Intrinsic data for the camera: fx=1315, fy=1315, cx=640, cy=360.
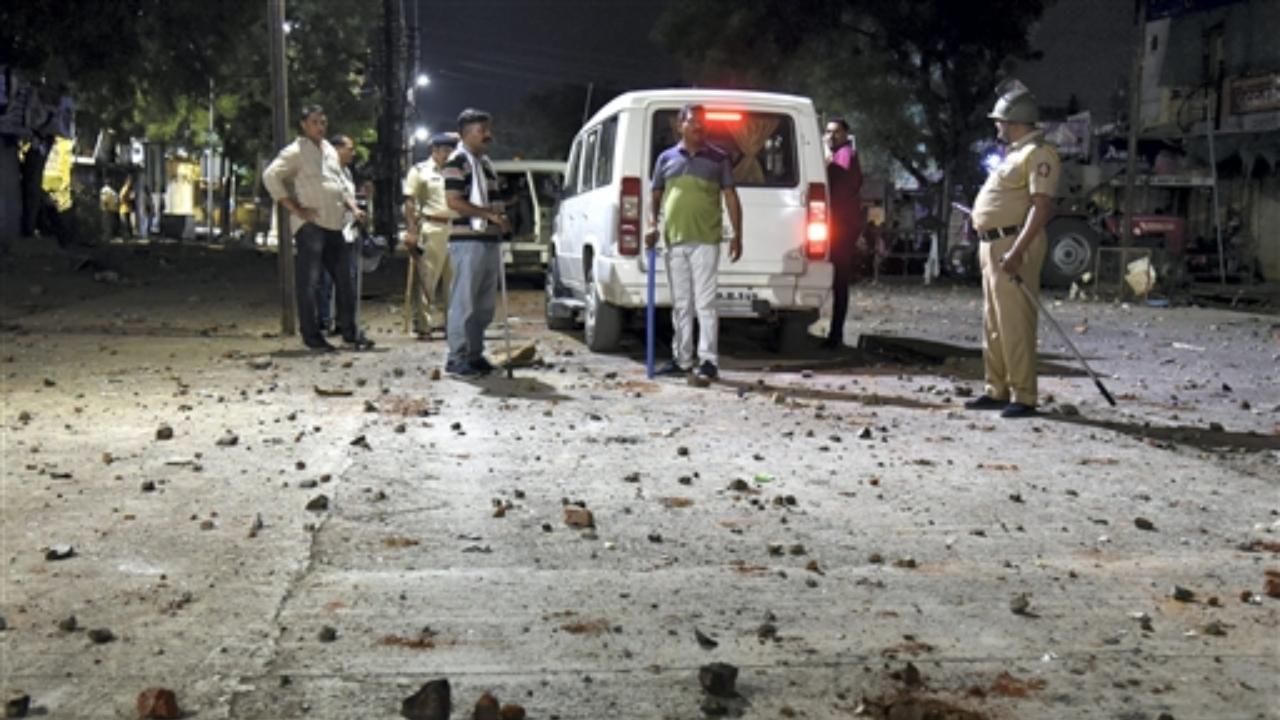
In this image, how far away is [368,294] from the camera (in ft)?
66.2

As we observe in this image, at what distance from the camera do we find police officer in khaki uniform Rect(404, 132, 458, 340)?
11969 mm

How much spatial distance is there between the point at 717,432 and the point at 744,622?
3.44 metres

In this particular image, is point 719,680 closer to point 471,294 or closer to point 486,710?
point 486,710

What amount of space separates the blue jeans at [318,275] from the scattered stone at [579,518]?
21.8 feet

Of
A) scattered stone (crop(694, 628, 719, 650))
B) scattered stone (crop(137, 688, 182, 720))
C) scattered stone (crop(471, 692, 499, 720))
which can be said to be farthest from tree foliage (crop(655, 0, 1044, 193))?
scattered stone (crop(137, 688, 182, 720))

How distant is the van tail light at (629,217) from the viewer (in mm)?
10562

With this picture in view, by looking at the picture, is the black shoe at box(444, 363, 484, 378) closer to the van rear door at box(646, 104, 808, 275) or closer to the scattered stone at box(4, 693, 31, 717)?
the van rear door at box(646, 104, 808, 275)

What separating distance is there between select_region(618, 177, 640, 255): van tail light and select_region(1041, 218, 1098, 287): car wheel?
15.3 metres

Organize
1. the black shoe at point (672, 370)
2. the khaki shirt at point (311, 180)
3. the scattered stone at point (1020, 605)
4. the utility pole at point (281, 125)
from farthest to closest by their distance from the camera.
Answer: the utility pole at point (281, 125), the khaki shirt at point (311, 180), the black shoe at point (672, 370), the scattered stone at point (1020, 605)

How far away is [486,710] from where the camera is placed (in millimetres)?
3254

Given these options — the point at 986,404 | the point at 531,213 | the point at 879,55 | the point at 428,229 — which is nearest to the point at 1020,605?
the point at 986,404

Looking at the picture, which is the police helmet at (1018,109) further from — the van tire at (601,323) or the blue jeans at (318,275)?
the blue jeans at (318,275)

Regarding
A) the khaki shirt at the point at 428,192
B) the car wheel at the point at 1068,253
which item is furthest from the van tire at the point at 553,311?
the car wheel at the point at 1068,253

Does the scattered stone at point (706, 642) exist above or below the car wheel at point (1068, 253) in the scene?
below
